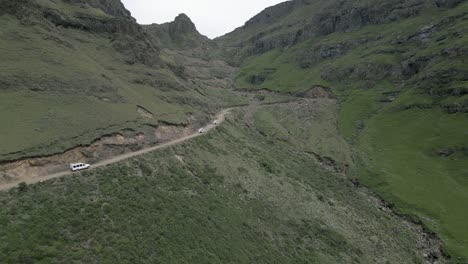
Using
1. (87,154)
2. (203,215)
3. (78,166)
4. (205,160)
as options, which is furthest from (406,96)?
(78,166)

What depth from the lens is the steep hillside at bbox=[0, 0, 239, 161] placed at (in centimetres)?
5103

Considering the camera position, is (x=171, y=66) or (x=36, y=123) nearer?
(x=36, y=123)

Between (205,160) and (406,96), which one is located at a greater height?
(205,160)

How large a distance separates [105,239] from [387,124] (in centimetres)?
10249

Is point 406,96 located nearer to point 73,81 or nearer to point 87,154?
point 73,81

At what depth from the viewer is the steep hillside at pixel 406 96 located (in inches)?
3098

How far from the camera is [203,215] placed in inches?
1804

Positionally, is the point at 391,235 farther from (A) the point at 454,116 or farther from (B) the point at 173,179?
(A) the point at 454,116

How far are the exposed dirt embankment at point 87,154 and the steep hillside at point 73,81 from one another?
1021 millimetres

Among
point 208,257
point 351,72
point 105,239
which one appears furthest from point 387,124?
point 105,239

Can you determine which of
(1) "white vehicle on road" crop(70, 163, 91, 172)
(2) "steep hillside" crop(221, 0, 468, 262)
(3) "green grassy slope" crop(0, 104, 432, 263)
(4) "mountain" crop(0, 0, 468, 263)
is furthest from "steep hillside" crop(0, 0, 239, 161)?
(2) "steep hillside" crop(221, 0, 468, 262)

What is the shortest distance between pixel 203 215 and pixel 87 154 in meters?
18.0

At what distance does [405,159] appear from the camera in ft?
314

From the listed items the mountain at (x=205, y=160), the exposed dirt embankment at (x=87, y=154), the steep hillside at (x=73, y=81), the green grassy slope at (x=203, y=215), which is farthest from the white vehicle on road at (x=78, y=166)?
the steep hillside at (x=73, y=81)
